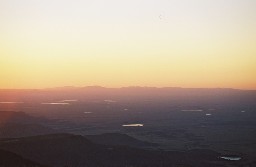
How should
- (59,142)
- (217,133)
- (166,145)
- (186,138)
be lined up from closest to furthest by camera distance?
(59,142), (166,145), (186,138), (217,133)

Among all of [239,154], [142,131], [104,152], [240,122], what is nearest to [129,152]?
[104,152]

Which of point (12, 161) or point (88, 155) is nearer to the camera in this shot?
point (12, 161)

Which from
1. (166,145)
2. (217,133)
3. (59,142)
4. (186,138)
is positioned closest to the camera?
(59,142)

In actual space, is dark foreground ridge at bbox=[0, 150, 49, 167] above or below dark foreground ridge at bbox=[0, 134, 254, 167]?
above

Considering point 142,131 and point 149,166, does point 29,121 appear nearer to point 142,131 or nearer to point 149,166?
point 142,131

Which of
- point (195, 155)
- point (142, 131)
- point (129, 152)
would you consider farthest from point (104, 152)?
point (142, 131)

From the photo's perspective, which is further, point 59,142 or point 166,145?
point 166,145

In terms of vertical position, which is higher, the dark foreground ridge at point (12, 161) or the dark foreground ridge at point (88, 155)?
the dark foreground ridge at point (12, 161)

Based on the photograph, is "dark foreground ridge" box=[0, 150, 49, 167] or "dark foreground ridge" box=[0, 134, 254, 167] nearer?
"dark foreground ridge" box=[0, 150, 49, 167]

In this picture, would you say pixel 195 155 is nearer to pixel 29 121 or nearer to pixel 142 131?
pixel 142 131

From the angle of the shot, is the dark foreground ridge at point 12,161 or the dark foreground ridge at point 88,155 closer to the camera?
the dark foreground ridge at point 12,161
